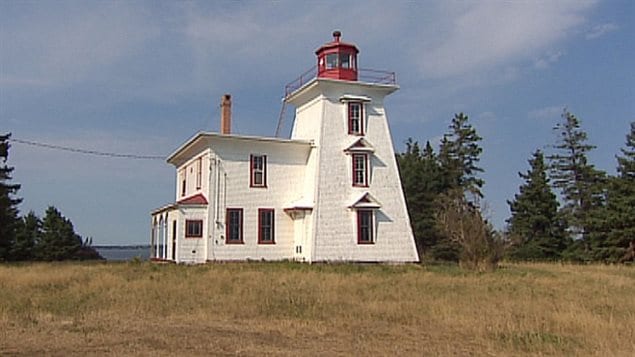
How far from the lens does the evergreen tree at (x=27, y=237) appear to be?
4731 centimetres

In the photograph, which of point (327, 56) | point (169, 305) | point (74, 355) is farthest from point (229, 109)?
point (74, 355)

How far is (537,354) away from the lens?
988 cm

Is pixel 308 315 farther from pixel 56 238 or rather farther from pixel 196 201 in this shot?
pixel 56 238

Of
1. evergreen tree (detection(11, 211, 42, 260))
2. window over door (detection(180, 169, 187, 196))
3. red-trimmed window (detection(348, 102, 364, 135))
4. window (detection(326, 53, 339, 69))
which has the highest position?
window (detection(326, 53, 339, 69))

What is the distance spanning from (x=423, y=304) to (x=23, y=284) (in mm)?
12074

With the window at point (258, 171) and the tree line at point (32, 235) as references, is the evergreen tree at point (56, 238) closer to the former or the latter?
the tree line at point (32, 235)

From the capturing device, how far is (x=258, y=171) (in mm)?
32031

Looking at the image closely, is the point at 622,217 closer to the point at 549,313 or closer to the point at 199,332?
the point at 549,313

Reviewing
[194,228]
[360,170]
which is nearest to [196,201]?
[194,228]

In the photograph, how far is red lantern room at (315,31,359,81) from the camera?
3306cm

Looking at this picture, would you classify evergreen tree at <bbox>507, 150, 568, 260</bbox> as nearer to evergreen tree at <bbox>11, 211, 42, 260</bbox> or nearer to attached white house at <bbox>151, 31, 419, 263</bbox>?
attached white house at <bbox>151, 31, 419, 263</bbox>

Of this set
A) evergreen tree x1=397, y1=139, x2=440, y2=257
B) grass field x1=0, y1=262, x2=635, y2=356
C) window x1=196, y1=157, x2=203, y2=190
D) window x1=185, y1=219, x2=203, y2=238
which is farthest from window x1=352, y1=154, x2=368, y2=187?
evergreen tree x1=397, y1=139, x2=440, y2=257

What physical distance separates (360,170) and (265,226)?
5.34 meters

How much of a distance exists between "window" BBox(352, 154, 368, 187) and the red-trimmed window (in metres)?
1.24
